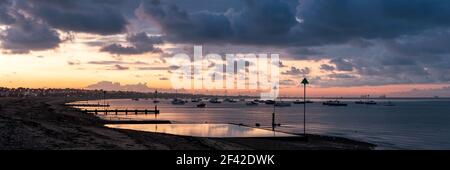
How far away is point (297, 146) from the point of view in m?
39.3
